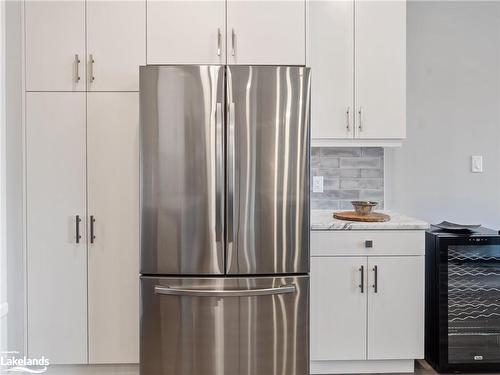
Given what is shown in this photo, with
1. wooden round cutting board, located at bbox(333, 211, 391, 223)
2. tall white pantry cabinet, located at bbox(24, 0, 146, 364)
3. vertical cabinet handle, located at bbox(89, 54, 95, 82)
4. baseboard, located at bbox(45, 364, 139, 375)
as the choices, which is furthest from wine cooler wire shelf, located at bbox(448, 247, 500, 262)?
vertical cabinet handle, located at bbox(89, 54, 95, 82)

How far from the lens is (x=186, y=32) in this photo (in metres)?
2.38

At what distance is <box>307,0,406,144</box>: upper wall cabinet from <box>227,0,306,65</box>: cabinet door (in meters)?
0.20

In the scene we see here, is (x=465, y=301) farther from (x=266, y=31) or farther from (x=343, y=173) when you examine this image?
(x=266, y=31)

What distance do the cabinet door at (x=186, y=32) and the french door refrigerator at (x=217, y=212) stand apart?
1.30 ft

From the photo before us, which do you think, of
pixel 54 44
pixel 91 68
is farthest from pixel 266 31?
pixel 54 44

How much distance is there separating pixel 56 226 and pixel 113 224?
12.8 inches

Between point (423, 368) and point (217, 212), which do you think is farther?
point (423, 368)

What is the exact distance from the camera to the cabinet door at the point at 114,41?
2.36 m

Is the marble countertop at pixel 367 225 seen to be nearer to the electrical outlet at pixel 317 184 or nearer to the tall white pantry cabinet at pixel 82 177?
the electrical outlet at pixel 317 184

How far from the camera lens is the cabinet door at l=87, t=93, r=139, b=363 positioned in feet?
7.77

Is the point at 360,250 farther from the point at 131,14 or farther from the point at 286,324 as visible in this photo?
the point at 131,14

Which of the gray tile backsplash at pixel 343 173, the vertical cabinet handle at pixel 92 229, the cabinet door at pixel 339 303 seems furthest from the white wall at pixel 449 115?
the vertical cabinet handle at pixel 92 229

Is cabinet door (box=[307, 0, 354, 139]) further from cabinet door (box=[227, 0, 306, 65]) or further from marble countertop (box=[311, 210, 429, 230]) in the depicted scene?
marble countertop (box=[311, 210, 429, 230])

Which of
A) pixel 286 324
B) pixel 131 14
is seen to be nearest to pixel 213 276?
pixel 286 324
